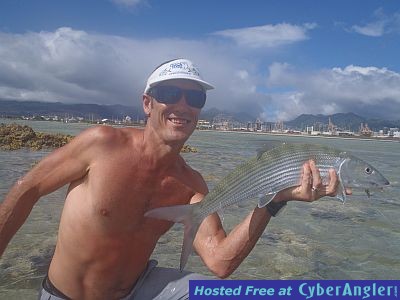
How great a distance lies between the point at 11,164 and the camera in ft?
56.2

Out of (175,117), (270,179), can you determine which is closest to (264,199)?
(270,179)

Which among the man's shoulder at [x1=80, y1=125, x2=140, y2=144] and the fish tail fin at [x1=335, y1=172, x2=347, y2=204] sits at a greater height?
the man's shoulder at [x1=80, y1=125, x2=140, y2=144]

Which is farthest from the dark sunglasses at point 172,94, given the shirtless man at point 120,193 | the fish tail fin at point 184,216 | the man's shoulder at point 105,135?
the fish tail fin at point 184,216

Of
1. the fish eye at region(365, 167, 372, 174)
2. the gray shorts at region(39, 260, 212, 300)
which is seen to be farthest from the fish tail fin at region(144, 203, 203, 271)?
the fish eye at region(365, 167, 372, 174)

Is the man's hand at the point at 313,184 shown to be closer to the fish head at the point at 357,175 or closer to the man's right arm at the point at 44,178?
the fish head at the point at 357,175

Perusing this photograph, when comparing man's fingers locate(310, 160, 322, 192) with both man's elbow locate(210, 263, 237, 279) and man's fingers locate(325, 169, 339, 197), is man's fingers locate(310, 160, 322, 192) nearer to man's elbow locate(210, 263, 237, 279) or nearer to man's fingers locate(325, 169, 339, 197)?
man's fingers locate(325, 169, 339, 197)

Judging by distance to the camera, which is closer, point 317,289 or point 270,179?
point 317,289

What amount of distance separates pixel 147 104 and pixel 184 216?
1.14 m

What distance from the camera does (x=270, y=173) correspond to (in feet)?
12.1

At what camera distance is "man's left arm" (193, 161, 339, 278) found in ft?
11.4

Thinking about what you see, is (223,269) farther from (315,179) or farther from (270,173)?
(315,179)

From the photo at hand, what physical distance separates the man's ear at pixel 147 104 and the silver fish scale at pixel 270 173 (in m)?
1.00

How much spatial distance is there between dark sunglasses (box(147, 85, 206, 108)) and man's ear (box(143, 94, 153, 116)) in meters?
0.09

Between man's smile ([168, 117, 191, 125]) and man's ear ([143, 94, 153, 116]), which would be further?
man's ear ([143, 94, 153, 116])
